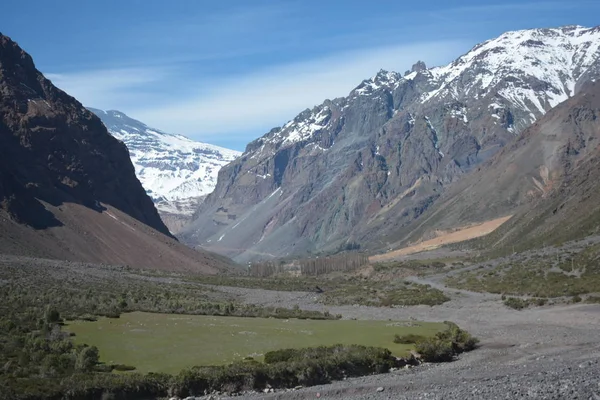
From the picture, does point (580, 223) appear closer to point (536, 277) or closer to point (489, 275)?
point (489, 275)

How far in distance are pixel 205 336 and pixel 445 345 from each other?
16975 mm

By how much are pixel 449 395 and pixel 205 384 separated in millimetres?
12716

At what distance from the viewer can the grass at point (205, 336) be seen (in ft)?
139

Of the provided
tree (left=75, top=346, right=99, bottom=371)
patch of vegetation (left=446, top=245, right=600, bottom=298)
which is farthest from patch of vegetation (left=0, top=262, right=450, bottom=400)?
patch of vegetation (left=446, top=245, right=600, bottom=298)

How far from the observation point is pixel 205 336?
167ft

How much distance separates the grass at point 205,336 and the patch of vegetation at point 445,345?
4.71 feet

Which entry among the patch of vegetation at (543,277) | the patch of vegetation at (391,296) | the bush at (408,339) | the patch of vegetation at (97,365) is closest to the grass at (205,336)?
the patch of vegetation at (97,365)

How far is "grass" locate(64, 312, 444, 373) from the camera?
1673 inches

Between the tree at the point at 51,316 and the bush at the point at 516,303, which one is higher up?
the tree at the point at 51,316

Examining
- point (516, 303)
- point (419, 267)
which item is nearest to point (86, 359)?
point (516, 303)

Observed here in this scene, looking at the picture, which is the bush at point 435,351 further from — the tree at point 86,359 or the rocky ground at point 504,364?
the tree at point 86,359

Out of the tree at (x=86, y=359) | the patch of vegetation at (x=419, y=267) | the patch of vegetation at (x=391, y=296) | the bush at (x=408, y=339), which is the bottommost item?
the patch of vegetation at (x=391, y=296)

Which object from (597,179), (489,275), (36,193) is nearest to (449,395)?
(489,275)

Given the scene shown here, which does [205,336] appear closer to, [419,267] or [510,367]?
[510,367]
